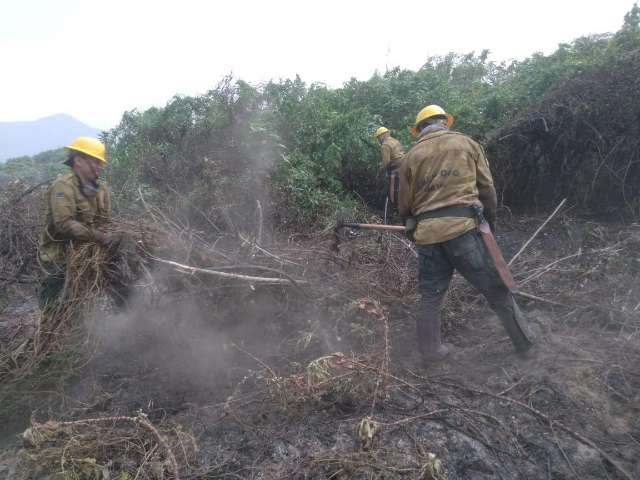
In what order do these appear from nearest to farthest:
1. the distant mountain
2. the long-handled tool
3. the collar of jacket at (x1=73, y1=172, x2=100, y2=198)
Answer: the collar of jacket at (x1=73, y1=172, x2=100, y2=198), the long-handled tool, the distant mountain

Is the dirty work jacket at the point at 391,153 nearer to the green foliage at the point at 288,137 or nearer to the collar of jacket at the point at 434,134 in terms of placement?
the green foliage at the point at 288,137

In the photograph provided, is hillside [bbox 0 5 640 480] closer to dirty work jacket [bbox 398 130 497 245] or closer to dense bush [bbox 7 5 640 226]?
dense bush [bbox 7 5 640 226]

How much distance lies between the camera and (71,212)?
3.46m

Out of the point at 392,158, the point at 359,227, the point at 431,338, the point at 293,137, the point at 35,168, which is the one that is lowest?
the point at 431,338

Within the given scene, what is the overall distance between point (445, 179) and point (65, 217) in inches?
119

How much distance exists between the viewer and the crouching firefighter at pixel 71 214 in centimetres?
342

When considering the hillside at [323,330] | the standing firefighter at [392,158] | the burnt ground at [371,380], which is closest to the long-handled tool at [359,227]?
the hillside at [323,330]

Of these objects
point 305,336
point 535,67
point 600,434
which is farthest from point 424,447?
point 535,67

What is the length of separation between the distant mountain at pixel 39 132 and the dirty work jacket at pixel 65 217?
Result: 3422 cm

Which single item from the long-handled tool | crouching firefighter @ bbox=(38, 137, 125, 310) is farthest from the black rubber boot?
crouching firefighter @ bbox=(38, 137, 125, 310)

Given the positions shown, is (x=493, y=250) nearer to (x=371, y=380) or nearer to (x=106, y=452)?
(x=371, y=380)

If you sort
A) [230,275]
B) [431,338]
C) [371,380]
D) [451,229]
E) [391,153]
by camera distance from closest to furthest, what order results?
[371,380], [451,229], [431,338], [230,275], [391,153]

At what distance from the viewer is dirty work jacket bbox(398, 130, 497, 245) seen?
3303 millimetres

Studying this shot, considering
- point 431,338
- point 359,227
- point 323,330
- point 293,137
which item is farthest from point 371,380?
point 293,137
